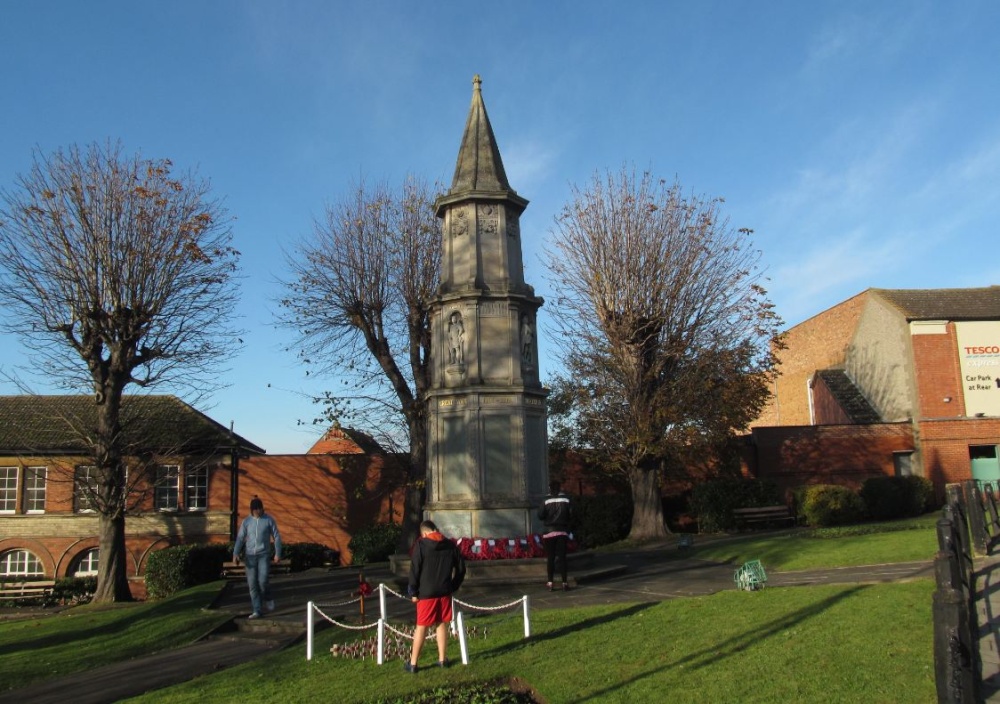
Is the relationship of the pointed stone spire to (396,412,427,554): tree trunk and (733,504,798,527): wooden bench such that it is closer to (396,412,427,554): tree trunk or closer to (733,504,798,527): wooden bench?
(396,412,427,554): tree trunk

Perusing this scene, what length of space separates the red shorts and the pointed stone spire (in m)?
9.58

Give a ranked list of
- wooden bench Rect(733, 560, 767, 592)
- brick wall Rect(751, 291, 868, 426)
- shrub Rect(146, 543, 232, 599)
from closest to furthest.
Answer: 1. wooden bench Rect(733, 560, 767, 592)
2. shrub Rect(146, 543, 232, 599)
3. brick wall Rect(751, 291, 868, 426)

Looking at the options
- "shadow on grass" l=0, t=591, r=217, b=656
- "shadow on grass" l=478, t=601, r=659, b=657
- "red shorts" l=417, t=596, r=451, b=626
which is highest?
"red shorts" l=417, t=596, r=451, b=626

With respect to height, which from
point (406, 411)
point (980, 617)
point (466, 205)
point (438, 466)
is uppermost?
point (466, 205)

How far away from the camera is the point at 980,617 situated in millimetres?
8602

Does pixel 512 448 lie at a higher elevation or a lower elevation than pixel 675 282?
lower

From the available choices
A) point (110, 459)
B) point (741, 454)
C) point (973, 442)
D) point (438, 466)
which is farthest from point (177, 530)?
point (973, 442)

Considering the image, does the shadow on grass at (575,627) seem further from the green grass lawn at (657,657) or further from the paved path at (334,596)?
the paved path at (334,596)

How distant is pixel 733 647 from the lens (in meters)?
7.61

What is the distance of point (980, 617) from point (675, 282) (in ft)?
52.6

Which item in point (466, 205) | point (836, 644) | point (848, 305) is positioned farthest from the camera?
point (848, 305)

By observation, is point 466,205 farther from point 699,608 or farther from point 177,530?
point 177,530

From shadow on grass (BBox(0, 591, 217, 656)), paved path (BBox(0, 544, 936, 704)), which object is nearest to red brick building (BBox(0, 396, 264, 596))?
paved path (BBox(0, 544, 936, 704))

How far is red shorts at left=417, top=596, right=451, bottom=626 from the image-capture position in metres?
7.80
